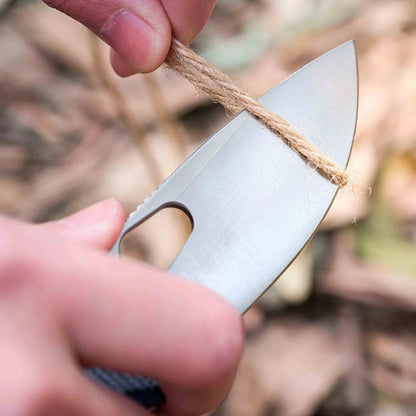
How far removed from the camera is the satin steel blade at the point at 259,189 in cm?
38

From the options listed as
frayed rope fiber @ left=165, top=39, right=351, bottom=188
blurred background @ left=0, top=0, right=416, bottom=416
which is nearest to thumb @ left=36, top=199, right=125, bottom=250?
frayed rope fiber @ left=165, top=39, right=351, bottom=188

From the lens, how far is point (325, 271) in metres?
1.06

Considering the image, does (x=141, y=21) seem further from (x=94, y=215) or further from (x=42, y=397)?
(x=42, y=397)

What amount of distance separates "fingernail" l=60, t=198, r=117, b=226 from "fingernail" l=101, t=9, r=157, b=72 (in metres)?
0.14

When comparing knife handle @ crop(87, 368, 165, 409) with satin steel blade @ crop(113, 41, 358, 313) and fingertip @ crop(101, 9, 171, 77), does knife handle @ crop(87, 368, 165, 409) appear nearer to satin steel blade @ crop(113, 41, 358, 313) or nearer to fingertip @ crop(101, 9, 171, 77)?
satin steel blade @ crop(113, 41, 358, 313)

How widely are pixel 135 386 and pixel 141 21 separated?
10.6 inches

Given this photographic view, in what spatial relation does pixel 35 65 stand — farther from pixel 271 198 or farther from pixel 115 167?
pixel 271 198

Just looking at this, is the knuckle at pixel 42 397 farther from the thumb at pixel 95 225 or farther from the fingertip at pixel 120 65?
the fingertip at pixel 120 65

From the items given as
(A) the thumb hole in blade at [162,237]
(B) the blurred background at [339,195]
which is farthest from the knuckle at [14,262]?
(A) the thumb hole in blade at [162,237]

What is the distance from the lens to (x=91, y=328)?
Result: 26 centimetres

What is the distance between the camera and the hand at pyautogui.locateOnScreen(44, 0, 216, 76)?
43cm

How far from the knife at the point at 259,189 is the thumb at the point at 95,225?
2cm

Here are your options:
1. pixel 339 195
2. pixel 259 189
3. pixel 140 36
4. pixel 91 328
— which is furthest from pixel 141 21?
pixel 339 195

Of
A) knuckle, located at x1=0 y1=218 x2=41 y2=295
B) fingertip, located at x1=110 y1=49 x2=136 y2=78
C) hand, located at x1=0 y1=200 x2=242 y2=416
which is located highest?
knuckle, located at x1=0 y1=218 x2=41 y2=295
